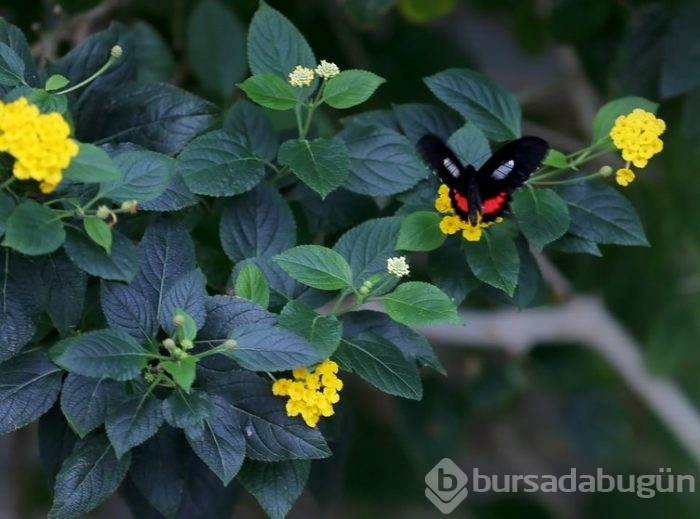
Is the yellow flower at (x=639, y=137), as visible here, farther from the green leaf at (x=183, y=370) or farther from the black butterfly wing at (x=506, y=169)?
the green leaf at (x=183, y=370)

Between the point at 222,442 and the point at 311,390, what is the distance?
91 millimetres

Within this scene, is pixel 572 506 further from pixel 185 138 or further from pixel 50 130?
pixel 50 130

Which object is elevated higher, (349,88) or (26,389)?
(349,88)

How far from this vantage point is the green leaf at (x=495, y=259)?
2.96ft

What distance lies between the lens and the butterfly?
2.87ft

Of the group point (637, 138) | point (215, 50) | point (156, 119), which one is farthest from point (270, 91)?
point (215, 50)

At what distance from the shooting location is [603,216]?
0.98 meters

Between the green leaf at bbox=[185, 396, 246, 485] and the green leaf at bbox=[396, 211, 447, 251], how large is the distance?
8.9 inches

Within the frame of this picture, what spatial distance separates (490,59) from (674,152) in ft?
2.98

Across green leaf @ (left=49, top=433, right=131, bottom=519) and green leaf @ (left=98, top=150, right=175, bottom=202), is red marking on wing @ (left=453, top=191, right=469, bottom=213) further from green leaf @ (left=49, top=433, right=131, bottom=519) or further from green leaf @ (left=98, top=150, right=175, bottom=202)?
green leaf @ (left=49, top=433, right=131, bottom=519)

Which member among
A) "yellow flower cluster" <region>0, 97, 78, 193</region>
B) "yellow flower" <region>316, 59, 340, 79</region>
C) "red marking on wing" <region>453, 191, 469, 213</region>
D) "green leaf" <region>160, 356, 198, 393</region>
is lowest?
"green leaf" <region>160, 356, 198, 393</region>

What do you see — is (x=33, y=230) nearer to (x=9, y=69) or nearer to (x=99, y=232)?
(x=99, y=232)

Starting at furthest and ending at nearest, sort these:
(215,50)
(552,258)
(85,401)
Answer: (552,258), (215,50), (85,401)

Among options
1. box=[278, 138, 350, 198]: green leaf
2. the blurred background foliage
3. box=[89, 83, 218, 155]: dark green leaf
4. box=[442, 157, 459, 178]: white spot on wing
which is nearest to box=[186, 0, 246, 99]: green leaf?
the blurred background foliage
